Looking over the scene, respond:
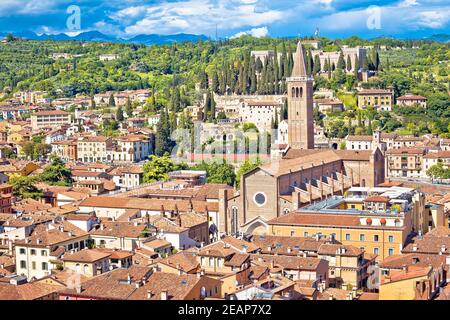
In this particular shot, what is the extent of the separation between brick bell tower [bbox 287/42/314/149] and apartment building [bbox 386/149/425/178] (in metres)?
Answer: 5.65

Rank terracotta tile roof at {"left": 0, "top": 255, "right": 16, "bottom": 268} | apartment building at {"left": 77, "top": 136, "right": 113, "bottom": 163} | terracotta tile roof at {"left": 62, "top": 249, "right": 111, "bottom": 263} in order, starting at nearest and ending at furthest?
terracotta tile roof at {"left": 62, "top": 249, "right": 111, "bottom": 263} → terracotta tile roof at {"left": 0, "top": 255, "right": 16, "bottom": 268} → apartment building at {"left": 77, "top": 136, "right": 113, "bottom": 163}

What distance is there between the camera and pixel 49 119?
137 ft

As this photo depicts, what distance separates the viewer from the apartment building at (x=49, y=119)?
134ft

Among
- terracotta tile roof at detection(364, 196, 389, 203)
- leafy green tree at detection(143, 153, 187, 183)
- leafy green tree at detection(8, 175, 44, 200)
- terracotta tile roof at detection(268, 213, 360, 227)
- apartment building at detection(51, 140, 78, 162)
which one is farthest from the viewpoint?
apartment building at detection(51, 140, 78, 162)

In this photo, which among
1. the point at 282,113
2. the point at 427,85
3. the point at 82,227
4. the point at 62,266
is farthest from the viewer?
the point at 427,85

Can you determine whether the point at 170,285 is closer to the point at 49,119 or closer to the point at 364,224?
the point at 364,224

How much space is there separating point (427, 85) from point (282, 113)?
417 inches

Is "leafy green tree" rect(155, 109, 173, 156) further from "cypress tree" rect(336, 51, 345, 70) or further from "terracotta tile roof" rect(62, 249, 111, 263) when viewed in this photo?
"terracotta tile roof" rect(62, 249, 111, 263)

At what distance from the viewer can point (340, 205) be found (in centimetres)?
1683

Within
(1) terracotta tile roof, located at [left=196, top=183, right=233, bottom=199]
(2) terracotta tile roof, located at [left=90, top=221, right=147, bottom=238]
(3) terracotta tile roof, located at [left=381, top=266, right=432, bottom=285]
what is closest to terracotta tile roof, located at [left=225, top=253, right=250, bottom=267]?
(3) terracotta tile roof, located at [left=381, top=266, right=432, bottom=285]

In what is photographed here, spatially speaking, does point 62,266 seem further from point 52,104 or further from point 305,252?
point 52,104

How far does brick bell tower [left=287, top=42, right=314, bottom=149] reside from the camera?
80.6ft

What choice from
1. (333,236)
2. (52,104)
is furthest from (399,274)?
(52,104)

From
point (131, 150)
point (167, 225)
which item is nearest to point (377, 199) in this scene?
point (167, 225)
